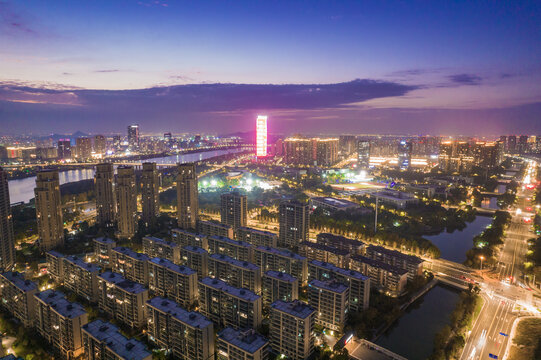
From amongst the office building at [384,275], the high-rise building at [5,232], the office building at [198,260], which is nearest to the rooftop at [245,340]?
the office building at [198,260]

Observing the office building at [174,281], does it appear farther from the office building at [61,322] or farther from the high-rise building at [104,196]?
the high-rise building at [104,196]

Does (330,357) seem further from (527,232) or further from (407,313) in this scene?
(527,232)

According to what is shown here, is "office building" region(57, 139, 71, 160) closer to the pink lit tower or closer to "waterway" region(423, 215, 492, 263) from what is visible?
the pink lit tower

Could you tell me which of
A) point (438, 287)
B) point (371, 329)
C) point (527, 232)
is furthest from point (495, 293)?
point (527, 232)

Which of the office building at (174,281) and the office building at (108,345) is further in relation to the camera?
the office building at (174,281)

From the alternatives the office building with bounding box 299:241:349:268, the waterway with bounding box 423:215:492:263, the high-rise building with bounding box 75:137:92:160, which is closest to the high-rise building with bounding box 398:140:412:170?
the waterway with bounding box 423:215:492:263

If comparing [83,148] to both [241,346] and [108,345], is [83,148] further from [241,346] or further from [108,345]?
[241,346]
